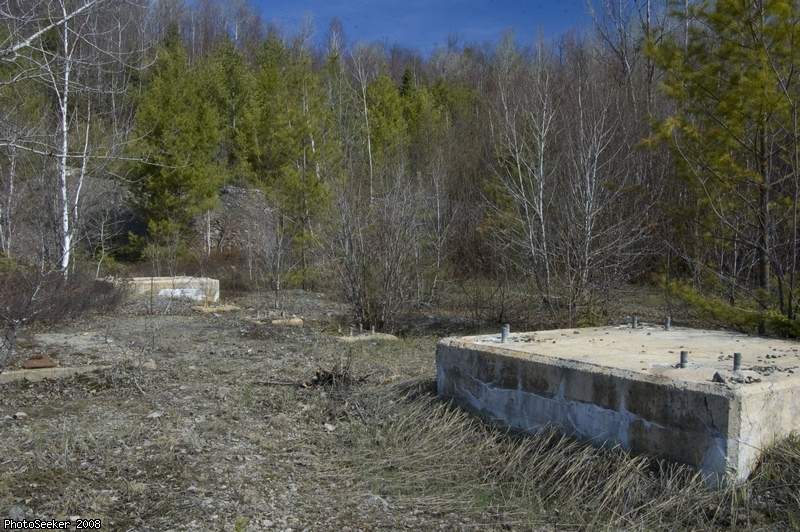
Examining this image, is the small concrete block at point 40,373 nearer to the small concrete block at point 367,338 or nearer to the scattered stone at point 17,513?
the scattered stone at point 17,513

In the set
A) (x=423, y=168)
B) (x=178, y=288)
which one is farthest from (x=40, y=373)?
(x=423, y=168)

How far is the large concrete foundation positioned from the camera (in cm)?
420

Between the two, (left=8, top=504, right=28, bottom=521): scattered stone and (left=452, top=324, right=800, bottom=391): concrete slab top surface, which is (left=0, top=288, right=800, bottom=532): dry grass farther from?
(left=452, top=324, right=800, bottom=391): concrete slab top surface

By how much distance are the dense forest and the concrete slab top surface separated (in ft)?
3.27

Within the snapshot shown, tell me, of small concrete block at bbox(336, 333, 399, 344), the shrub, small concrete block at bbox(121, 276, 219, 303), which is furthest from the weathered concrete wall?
small concrete block at bbox(336, 333, 399, 344)

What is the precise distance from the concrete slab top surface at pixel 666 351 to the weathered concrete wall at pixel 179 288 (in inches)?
416

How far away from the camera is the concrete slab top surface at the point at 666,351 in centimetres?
467

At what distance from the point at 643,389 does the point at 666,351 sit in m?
1.32

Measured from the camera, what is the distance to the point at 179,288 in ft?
51.3

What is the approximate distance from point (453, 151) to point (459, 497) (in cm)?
2304

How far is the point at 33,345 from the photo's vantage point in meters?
9.62

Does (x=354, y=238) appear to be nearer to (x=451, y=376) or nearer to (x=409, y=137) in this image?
(x=451, y=376)

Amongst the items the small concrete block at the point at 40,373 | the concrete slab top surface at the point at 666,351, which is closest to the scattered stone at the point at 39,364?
the small concrete block at the point at 40,373

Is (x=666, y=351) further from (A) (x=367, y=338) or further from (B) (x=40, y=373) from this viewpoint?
(B) (x=40, y=373)
